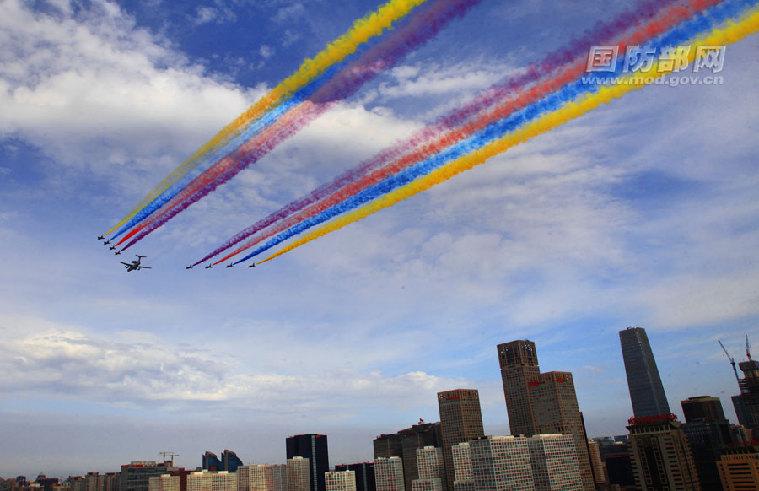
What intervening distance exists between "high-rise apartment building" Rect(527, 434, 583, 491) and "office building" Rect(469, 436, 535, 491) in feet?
23.7

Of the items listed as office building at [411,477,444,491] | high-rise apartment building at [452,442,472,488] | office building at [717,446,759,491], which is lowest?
office building at [717,446,759,491]

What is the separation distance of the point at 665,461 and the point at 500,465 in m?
79.5

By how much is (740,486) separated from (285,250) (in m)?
213

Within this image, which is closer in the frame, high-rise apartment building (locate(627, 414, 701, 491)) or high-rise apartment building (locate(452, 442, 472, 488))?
high-rise apartment building (locate(452, 442, 472, 488))

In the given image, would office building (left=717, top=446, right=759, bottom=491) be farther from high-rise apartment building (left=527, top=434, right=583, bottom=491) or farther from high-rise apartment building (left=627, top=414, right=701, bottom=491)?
high-rise apartment building (left=527, top=434, right=583, bottom=491)

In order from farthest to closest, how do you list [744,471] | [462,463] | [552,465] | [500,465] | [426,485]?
[744,471] → [462,463] → [426,485] → [552,465] → [500,465]

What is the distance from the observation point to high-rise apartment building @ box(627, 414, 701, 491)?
189 m

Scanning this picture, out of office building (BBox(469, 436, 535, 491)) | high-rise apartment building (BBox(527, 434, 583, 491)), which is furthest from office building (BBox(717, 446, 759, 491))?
office building (BBox(469, 436, 535, 491))

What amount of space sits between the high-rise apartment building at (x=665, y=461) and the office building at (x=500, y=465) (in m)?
63.7

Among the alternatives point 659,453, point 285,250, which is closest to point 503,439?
point 659,453

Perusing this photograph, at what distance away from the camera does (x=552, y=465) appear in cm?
16775

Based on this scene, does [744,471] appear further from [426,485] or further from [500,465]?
[426,485]

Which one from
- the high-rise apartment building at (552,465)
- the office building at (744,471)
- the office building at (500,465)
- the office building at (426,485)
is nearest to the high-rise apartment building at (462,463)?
the office building at (426,485)

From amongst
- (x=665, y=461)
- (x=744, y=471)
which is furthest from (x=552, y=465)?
(x=744, y=471)
